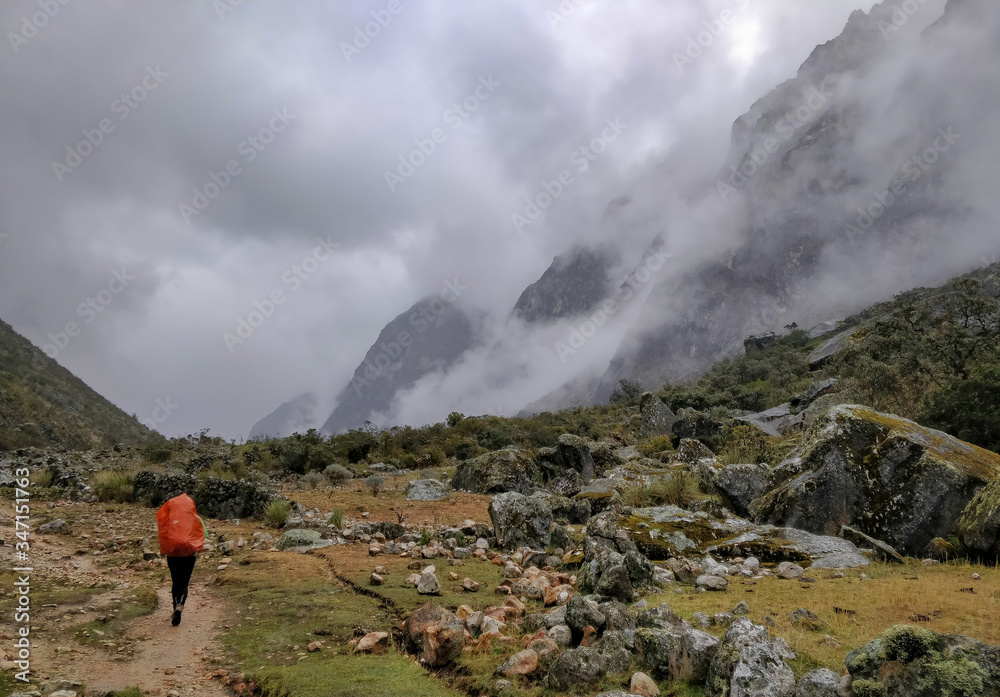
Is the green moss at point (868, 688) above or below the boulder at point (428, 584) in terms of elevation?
below

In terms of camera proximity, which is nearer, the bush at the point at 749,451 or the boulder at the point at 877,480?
the boulder at the point at 877,480

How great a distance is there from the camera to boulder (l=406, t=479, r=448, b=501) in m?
18.3

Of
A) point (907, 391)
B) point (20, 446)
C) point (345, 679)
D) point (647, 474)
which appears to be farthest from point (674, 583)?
point (20, 446)

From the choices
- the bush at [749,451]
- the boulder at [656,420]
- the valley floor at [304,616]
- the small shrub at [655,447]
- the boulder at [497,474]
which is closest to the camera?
the valley floor at [304,616]

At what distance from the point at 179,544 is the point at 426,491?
1177 cm

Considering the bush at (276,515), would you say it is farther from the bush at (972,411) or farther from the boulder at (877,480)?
the bush at (972,411)

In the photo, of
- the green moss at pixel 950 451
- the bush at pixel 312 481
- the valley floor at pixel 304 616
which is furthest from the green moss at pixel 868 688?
the bush at pixel 312 481

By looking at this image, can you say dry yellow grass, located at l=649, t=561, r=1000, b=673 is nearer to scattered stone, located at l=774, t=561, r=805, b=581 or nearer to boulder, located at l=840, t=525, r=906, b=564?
scattered stone, located at l=774, t=561, r=805, b=581

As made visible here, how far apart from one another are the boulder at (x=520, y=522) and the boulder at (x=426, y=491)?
6831mm

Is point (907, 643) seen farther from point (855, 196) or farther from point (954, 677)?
point (855, 196)

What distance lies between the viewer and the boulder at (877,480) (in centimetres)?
884

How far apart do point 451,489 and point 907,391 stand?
21.9 meters

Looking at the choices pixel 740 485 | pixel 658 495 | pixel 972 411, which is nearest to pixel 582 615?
pixel 740 485

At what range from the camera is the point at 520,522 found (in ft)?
38.2
